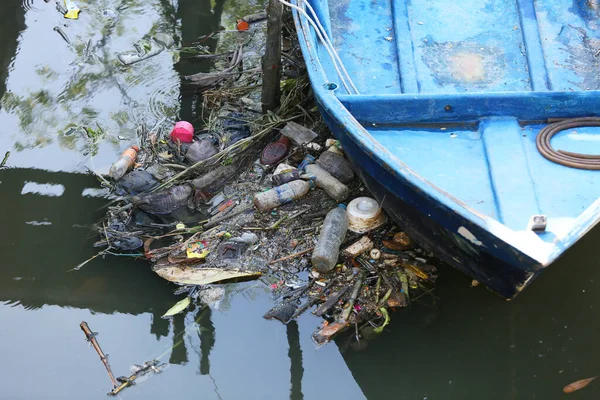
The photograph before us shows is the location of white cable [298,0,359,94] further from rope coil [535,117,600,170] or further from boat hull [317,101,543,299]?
rope coil [535,117,600,170]

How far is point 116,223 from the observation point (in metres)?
5.28

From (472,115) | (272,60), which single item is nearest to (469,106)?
(472,115)

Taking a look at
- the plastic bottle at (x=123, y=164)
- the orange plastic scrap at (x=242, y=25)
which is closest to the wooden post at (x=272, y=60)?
the plastic bottle at (x=123, y=164)

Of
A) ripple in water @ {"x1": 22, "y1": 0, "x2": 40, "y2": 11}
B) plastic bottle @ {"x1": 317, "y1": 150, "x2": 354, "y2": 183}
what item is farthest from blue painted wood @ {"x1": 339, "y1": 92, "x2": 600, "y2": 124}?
ripple in water @ {"x1": 22, "y1": 0, "x2": 40, "y2": 11}

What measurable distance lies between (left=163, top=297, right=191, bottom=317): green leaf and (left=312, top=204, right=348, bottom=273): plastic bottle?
106cm

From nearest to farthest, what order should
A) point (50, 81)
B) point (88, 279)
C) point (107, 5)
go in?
1. point (88, 279)
2. point (50, 81)
3. point (107, 5)

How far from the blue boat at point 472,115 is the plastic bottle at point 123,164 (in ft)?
6.62

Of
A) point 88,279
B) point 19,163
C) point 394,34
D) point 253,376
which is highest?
point 394,34

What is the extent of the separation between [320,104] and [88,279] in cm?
243

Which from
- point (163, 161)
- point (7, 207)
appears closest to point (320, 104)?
point (163, 161)

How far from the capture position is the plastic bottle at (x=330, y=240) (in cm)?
469

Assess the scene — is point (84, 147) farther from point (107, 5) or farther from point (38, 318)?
point (107, 5)

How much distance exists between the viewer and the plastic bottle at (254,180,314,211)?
5.23 m

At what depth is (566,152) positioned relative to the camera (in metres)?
4.34
